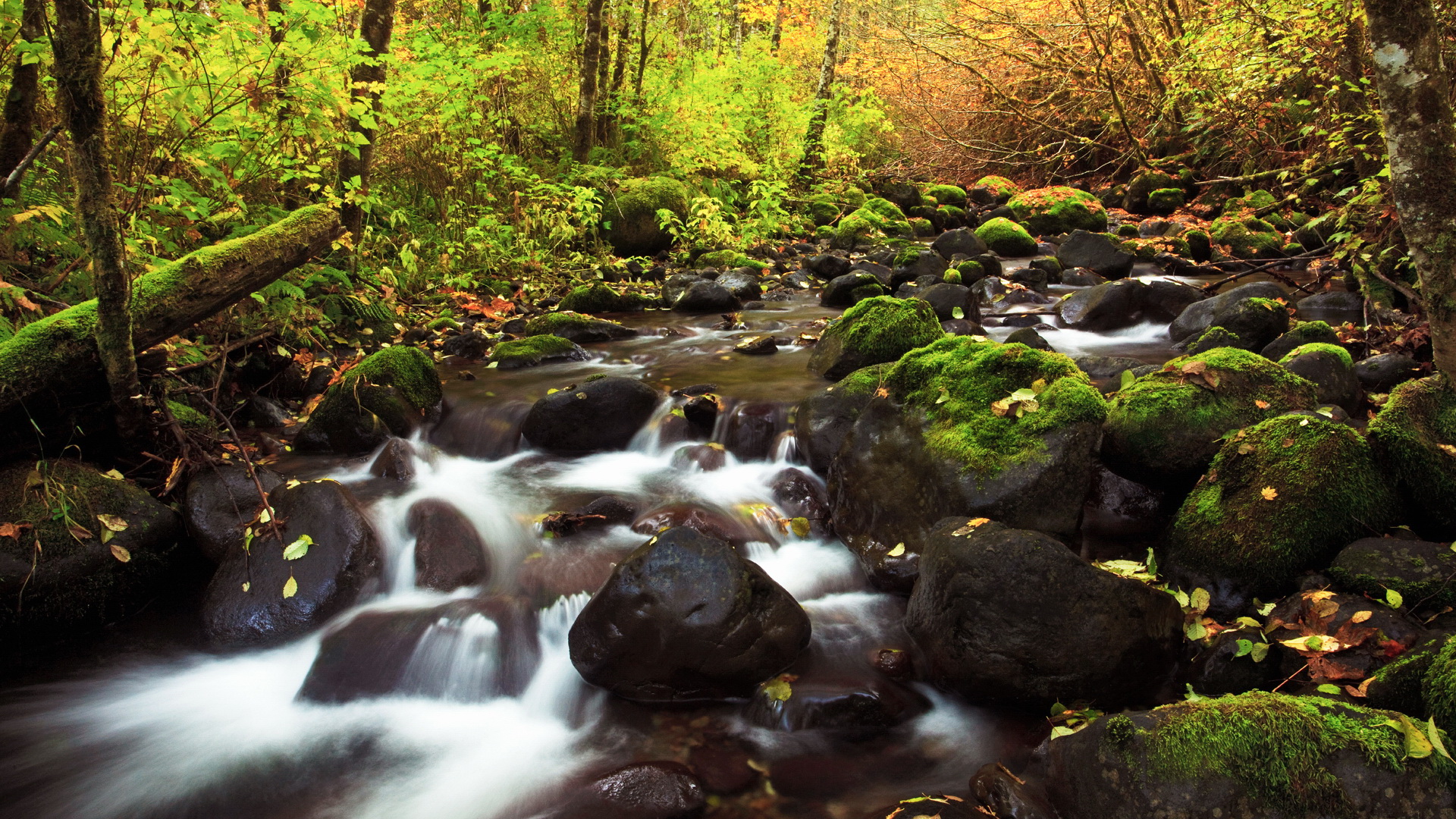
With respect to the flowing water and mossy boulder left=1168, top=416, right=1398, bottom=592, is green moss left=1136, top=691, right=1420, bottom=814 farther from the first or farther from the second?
mossy boulder left=1168, top=416, right=1398, bottom=592

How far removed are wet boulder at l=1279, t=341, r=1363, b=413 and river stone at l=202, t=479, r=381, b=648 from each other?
19.6ft

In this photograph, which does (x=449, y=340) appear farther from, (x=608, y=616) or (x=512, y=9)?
(x=512, y=9)

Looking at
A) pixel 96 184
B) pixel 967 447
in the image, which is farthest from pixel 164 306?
pixel 967 447

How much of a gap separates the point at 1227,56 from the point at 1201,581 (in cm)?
1015

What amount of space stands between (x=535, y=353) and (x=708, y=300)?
325cm

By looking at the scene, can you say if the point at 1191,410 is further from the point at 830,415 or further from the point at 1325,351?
the point at 830,415

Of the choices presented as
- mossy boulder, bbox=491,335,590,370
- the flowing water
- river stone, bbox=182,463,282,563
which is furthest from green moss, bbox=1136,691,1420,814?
mossy boulder, bbox=491,335,590,370

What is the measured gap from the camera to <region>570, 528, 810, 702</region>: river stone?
12.1 feet

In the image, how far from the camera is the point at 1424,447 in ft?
12.0

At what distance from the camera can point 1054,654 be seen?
133 inches

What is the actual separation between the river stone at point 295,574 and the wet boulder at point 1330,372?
5969 mm

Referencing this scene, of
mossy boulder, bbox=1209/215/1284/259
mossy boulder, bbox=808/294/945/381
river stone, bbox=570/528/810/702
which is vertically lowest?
river stone, bbox=570/528/810/702

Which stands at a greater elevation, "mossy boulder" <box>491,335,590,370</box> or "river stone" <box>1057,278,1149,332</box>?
"river stone" <box>1057,278,1149,332</box>

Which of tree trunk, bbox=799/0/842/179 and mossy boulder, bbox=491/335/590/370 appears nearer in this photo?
mossy boulder, bbox=491/335/590/370
